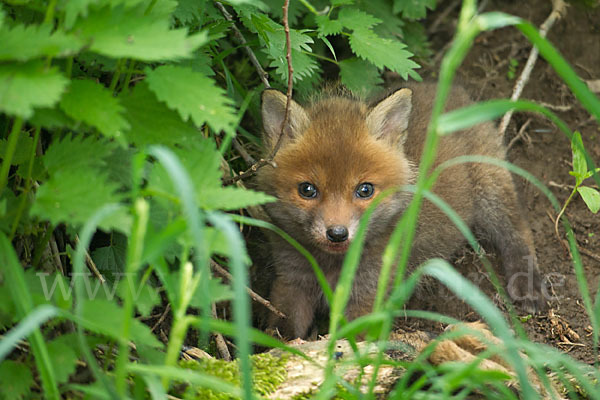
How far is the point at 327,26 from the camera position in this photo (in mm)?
3613

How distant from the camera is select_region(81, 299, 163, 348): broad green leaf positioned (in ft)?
6.28

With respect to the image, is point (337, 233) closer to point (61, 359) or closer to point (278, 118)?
point (278, 118)

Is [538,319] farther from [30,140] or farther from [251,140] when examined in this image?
[30,140]

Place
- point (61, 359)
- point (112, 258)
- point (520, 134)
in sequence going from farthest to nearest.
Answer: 1. point (520, 134)
2. point (112, 258)
3. point (61, 359)

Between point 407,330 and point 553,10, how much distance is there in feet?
9.42

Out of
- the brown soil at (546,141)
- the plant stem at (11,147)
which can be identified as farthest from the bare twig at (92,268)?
the brown soil at (546,141)

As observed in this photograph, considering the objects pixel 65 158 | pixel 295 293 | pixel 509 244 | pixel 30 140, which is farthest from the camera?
pixel 509 244

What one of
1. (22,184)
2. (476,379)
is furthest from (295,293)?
(476,379)

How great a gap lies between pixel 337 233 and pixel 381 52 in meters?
0.97

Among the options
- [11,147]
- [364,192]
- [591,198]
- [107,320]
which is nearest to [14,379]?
[107,320]

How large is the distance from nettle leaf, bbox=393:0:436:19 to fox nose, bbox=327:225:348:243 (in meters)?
1.83

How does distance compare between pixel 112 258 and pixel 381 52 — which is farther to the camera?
pixel 381 52

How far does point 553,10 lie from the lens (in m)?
5.24

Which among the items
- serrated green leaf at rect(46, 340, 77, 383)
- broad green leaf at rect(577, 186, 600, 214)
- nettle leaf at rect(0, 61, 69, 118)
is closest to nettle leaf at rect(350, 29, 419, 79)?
broad green leaf at rect(577, 186, 600, 214)
